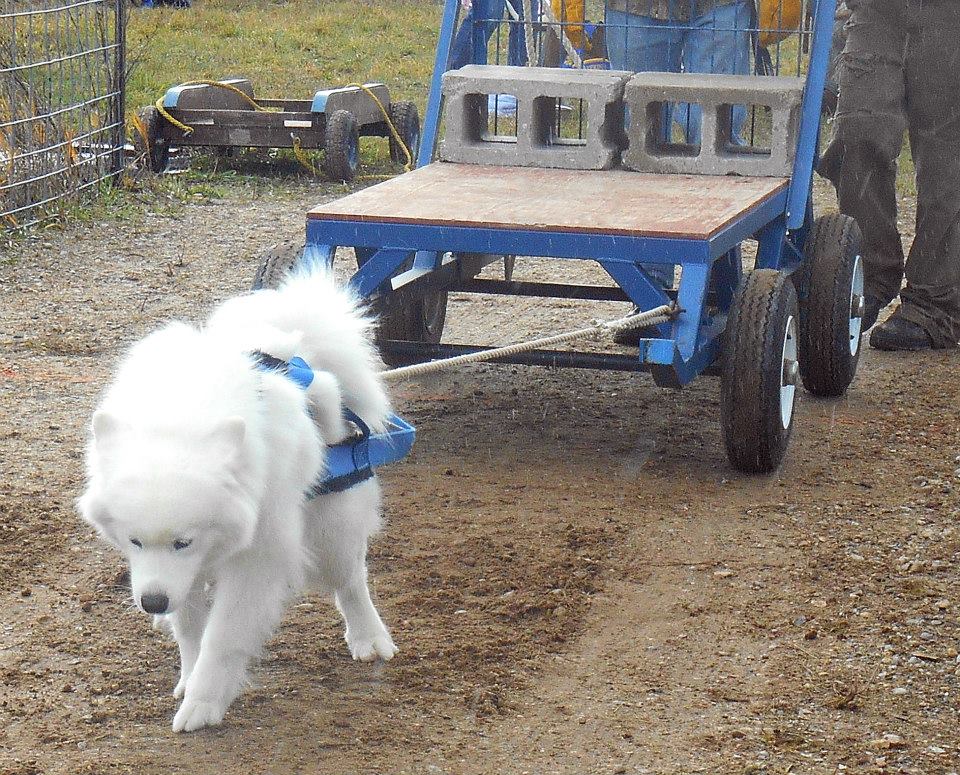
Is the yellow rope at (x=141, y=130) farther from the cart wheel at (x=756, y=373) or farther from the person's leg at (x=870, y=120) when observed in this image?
the cart wheel at (x=756, y=373)

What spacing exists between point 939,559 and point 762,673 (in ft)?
2.85

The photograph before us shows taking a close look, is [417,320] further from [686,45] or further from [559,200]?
[686,45]

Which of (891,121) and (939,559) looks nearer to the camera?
(939,559)

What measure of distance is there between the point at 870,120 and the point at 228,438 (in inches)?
150

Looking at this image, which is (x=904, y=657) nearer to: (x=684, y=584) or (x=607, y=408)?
(x=684, y=584)

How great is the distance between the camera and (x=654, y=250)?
4035 mm

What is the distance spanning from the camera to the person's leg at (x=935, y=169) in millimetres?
5457

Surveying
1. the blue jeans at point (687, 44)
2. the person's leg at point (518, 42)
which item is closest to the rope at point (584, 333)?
the blue jeans at point (687, 44)

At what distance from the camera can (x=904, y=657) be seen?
319cm

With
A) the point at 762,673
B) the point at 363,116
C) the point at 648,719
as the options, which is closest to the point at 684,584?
the point at 762,673

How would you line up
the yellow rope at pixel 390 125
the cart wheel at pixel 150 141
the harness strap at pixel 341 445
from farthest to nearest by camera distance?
the yellow rope at pixel 390 125 < the cart wheel at pixel 150 141 < the harness strap at pixel 341 445

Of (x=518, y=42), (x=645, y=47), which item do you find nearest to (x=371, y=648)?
(x=645, y=47)

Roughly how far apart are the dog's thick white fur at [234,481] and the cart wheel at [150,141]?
20.0 feet

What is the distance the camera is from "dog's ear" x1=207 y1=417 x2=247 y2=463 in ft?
7.87
